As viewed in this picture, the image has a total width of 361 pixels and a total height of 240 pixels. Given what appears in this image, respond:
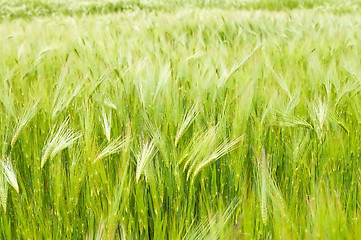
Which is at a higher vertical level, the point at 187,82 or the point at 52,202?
the point at 187,82

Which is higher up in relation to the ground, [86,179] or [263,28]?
[263,28]

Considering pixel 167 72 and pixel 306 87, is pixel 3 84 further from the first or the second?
pixel 306 87

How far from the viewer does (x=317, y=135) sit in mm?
751

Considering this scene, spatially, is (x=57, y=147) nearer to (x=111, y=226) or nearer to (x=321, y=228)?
(x=111, y=226)

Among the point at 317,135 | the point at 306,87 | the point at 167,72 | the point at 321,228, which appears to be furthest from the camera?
the point at 306,87

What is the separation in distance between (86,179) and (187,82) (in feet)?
1.48

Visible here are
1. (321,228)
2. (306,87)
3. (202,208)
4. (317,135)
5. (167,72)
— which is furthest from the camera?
(306,87)

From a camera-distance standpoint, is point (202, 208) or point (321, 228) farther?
point (202, 208)

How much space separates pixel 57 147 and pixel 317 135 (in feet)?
1.69

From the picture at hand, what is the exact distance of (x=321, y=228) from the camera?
46cm

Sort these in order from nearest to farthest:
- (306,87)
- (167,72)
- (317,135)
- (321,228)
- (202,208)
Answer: (321,228), (202,208), (317,135), (167,72), (306,87)

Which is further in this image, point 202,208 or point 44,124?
point 44,124

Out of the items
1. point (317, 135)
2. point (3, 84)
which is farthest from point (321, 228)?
point (3, 84)

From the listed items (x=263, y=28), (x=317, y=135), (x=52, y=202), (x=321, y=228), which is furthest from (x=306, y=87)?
(x=263, y=28)
